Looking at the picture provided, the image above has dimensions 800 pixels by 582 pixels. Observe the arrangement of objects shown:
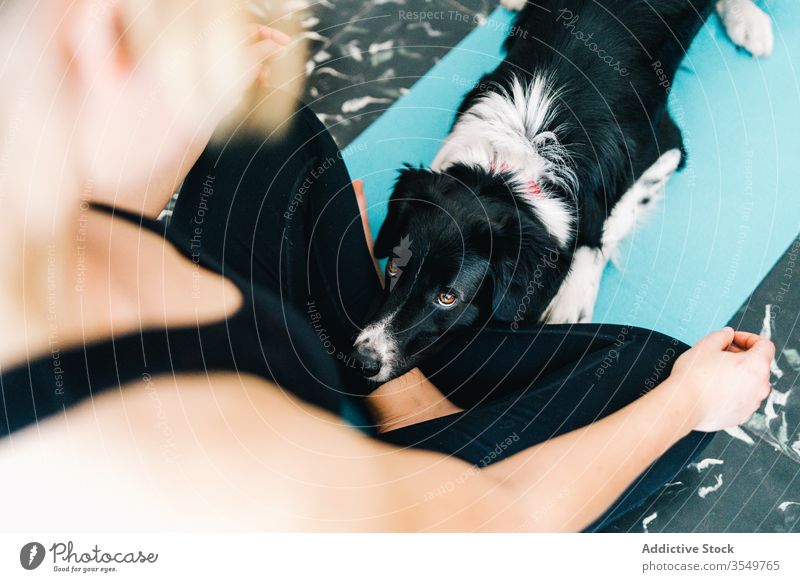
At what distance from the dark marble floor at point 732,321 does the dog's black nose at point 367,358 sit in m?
0.67

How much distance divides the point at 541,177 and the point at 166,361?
981 millimetres

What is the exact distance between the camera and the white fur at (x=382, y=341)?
4.40ft

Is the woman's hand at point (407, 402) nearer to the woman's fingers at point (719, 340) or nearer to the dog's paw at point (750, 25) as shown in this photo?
the woman's fingers at point (719, 340)

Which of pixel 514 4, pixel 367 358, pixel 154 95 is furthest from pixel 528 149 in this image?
pixel 154 95

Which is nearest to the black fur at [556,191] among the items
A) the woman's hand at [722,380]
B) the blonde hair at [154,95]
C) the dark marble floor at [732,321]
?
the dark marble floor at [732,321]

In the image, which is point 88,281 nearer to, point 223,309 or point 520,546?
point 223,309

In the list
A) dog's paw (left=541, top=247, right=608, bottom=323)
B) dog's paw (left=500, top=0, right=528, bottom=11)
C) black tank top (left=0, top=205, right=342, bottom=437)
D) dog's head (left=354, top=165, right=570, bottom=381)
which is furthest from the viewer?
dog's paw (left=500, top=0, right=528, bottom=11)

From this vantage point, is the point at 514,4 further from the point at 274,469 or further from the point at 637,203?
the point at 274,469

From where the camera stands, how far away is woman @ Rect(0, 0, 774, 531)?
1229 mm

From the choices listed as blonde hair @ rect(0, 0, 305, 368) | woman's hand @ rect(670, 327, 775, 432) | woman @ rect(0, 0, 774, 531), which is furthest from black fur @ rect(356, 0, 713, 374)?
blonde hair @ rect(0, 0, 305, 368)

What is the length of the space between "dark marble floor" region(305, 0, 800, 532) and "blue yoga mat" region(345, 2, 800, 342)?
0.09 metres

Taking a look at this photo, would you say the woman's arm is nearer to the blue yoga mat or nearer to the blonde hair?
the blonde hair

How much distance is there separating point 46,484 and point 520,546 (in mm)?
1072

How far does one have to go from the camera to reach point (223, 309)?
4.03ft
